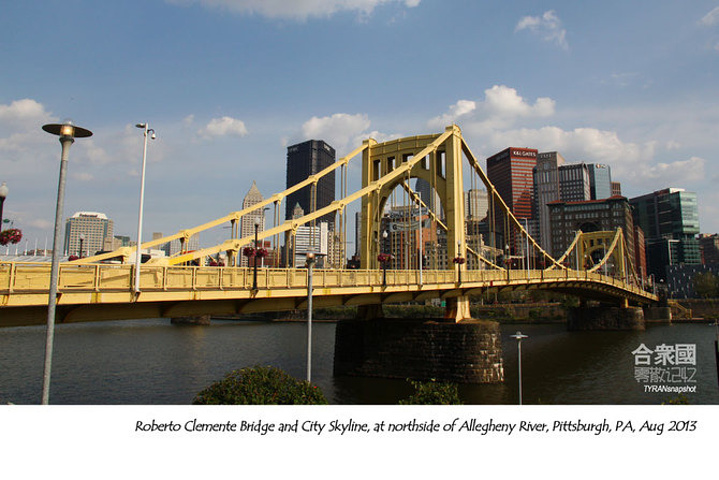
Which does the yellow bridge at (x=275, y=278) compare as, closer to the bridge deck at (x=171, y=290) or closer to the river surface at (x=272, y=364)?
the bridge deck at (x=171, y=290)

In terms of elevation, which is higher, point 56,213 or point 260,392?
point 56,213

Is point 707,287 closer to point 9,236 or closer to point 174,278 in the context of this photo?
point 174,278

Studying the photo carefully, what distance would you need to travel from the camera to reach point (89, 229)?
95125 millimetres

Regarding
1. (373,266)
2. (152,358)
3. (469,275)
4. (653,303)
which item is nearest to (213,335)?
(152,358)

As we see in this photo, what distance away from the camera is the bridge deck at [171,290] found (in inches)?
515

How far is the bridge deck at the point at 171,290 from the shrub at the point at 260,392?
397cm

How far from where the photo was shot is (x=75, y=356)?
45969 millimetres

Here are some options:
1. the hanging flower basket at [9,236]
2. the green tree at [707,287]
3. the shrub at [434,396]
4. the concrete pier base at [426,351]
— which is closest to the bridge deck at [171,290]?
the hanging flower basket at [9,236]

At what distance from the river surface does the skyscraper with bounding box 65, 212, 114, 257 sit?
29.5 metres

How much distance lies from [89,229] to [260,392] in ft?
317

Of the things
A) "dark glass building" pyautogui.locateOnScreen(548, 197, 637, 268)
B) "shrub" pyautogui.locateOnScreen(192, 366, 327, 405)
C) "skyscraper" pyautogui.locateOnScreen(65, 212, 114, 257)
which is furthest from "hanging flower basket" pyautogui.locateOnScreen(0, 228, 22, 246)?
"dark glass building" pyautogui.locateOnScreen(548, 197, 637, 268)

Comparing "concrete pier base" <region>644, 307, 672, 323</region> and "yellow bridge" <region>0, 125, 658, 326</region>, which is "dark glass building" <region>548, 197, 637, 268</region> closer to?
"concrete pier base" <region>644, 307, 672, 323</region>

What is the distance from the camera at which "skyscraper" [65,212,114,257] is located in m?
88.6

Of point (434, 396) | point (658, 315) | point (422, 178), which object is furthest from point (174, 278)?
point (658, 315)
